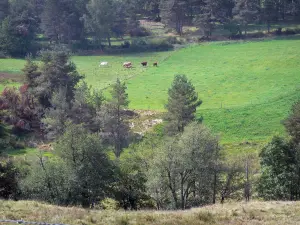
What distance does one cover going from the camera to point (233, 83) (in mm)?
69750

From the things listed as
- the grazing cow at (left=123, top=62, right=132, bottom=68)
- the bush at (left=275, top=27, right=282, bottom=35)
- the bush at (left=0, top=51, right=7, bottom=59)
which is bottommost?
the grazing cow at (left=123, top=62, right=132, bottom=68)

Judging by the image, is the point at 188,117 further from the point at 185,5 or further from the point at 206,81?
the point at 185,5

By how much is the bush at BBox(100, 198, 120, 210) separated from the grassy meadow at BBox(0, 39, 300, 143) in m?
19.0

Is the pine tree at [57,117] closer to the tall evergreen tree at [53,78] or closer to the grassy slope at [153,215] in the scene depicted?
the tall evergreen tree at [53,78]

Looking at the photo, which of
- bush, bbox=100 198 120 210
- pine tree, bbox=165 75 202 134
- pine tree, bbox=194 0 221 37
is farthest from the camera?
pine tree, bbox=194 0 221 37

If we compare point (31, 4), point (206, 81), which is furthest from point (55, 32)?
point (206, 81)

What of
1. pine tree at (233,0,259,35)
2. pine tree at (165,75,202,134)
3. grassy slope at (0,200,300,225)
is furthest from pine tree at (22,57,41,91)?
pine tree at (233,0,259,35)

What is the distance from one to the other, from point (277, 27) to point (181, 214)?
97.4 m

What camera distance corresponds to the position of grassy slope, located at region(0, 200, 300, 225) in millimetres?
20734

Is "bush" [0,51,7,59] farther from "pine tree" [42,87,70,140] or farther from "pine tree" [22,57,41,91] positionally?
"pine tree" [42,87,70,140]

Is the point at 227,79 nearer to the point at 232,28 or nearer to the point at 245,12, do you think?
the point at 232,28

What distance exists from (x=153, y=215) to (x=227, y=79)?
173 feet

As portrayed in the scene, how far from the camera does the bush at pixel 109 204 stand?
3378cm

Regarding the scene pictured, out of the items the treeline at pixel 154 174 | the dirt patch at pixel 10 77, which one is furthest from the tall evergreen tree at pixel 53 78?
the treeline at pixel 154 174
